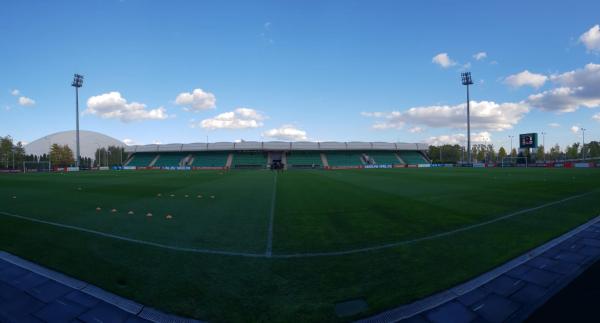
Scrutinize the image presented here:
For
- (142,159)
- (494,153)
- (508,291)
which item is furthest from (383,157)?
(494,153)

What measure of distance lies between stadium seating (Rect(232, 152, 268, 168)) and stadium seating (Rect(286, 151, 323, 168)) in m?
7.27

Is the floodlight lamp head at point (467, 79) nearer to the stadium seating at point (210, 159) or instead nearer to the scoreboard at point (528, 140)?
the scoreboard at point (528, 140)

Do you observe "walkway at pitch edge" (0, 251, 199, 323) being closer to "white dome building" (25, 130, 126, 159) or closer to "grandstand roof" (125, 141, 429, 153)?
"grandstand roof" (125, 141, 429, 153)

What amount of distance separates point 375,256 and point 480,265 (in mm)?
1727

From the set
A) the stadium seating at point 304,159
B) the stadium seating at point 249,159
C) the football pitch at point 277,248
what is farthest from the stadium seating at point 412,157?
the football pitch at point 277,248

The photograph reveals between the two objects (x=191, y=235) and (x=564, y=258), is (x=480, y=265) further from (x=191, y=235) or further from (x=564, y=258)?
(x=191, y=235)

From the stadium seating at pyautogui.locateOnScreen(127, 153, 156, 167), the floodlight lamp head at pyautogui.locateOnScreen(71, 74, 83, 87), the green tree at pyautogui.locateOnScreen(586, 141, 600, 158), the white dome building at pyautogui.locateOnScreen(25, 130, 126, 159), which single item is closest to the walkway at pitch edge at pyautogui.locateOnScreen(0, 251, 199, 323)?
the floodlight lamp head at pyautogui.locateOnScreen(71, 74, 83, 87)

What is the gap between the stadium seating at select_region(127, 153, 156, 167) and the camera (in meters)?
77.2

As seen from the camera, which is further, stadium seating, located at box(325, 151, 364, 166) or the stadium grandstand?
stadium seating, located at box(325, 151, 364, 166)

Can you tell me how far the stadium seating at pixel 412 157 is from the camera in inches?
3137

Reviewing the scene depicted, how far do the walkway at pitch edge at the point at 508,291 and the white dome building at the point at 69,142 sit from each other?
201716mm

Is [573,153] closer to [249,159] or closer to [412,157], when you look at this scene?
[412,157]

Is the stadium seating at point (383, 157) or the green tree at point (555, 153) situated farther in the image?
the green tree at point (555, 153)

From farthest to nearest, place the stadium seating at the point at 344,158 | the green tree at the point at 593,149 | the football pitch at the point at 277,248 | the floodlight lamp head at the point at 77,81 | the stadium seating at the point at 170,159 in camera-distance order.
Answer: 1. the green tree at the point at 593,149
2. the stadium seating at the point at 170,159
3. the stadium seating at the point at 344,158
4. the floodlight lamp head at the point at 77,81
5. the football pitch at the point at 277,248
